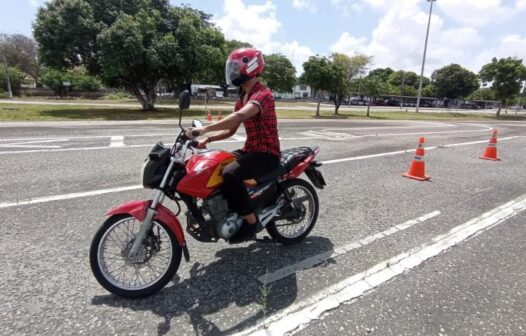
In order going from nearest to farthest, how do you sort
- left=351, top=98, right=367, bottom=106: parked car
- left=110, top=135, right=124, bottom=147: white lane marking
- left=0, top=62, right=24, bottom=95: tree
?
1. left=110, top=135, right=124, bottom=147: white lane marking
2. left=0, top=62, right=24, bottom=95: tree
3. left=351, top=98, right=367, bottom=106: parked car

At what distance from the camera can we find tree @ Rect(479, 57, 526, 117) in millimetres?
37250

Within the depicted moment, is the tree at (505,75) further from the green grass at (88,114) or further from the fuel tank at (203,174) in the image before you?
the fuel tank at (203,174)

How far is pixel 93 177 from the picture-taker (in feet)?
19.3

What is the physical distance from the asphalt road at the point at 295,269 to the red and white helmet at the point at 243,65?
188 cm

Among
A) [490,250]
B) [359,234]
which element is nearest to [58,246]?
[359,234]

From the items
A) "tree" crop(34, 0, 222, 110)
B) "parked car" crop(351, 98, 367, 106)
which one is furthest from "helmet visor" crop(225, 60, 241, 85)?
"parked car" crop(351, 98, 367, 106)

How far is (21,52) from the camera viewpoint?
65.0 metres

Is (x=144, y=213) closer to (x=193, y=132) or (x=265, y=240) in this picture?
(x=193, y=132)

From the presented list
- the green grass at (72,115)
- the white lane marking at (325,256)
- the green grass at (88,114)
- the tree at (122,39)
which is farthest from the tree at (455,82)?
the white lane marking at (325,256)

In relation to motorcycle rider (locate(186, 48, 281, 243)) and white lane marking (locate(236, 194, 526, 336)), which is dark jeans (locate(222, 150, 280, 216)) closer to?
motorcycle rider (locate(186, 48, 281, 243))

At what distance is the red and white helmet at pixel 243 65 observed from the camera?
290 centimetres

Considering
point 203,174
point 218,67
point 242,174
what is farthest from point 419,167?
point 218,67

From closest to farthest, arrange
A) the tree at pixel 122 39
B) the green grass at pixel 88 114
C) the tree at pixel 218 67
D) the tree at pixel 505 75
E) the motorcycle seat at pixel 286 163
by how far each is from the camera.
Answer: the motorcycle seat at pixel 286 163 → the green grass at pixel 88 114 → the tree at pixel 122 39 → the tree at pixel 218 67 → the tree at pixel 505 75

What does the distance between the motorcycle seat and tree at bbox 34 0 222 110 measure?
19628mm
